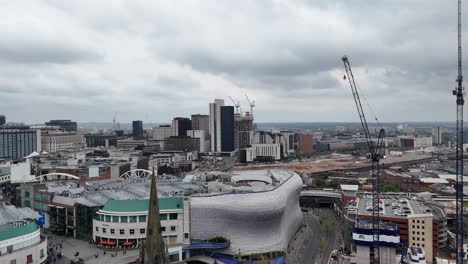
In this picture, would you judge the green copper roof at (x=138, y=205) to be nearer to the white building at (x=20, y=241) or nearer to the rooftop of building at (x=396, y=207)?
the white building at (x=20, y=241)

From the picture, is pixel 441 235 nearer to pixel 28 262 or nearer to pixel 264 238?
pixel 264 238

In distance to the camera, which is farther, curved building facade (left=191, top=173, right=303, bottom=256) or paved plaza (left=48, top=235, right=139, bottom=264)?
curved building facade (left=191, top=173, right=303, bottom=256)

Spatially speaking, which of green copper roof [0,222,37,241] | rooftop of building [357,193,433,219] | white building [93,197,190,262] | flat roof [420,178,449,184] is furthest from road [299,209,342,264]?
flat roof [420,178,449,184]

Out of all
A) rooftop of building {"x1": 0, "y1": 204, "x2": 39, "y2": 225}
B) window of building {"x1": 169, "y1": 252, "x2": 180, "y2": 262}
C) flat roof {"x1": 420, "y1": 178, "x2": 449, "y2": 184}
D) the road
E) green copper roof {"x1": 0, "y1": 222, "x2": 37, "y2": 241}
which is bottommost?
the road

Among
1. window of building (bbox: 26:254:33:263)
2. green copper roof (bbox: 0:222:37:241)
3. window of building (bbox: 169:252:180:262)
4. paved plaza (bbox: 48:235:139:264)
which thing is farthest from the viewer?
window of building (bbox: 169:252:180:262)

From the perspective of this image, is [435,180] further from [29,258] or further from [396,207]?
[29,258]

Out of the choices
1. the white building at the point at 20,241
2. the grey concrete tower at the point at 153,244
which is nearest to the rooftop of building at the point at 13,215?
the white building at the point at 20,241

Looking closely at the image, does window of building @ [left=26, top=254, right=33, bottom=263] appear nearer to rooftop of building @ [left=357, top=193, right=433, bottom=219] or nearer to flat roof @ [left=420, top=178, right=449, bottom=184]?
rooftop of building @ [left=357, top=193, right=433, bottom=219]
